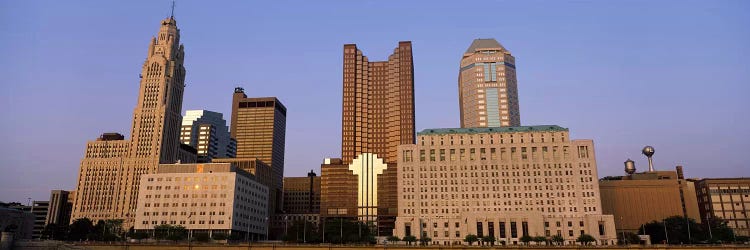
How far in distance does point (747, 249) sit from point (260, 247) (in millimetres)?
122641

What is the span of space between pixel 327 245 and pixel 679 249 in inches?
3502

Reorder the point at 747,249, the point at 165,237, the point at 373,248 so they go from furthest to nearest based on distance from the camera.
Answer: the point at 165,237, the point at 373,248, the point at 747,249

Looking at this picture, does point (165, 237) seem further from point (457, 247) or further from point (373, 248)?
point (457, 247)

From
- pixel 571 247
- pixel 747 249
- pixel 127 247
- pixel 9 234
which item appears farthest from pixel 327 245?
pixel 747 249

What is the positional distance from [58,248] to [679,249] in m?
159

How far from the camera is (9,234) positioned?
477 ft

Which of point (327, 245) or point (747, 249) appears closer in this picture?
point (747, 249)

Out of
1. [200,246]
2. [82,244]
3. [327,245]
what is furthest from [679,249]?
[82,244]

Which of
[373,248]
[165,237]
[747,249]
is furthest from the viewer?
[165,237]

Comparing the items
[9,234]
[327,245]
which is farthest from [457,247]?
[9,234]

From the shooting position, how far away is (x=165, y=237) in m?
185

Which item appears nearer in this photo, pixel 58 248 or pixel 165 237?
pixel 58 248

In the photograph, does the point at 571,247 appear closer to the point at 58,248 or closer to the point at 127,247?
the point at 127,247

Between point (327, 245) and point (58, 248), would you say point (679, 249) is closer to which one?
point (327, 245)
